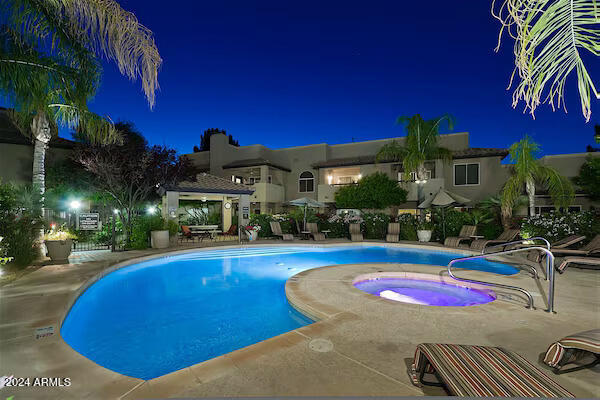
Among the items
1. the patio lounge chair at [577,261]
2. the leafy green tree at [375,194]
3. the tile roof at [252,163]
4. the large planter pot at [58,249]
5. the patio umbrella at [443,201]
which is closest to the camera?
the patio lounge chair at [577,261]

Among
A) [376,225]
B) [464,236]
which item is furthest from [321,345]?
[376,225]

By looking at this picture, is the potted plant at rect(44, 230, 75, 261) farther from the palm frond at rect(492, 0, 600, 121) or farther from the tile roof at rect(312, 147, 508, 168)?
the tile roof at rect(312, 147, 508, 168)

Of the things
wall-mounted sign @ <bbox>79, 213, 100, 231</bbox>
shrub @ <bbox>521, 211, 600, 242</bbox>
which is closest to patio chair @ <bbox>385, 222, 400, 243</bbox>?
shrub @ <bbox>521, 211, 600, 242</bbox>

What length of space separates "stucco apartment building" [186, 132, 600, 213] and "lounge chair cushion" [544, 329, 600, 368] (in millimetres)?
15974

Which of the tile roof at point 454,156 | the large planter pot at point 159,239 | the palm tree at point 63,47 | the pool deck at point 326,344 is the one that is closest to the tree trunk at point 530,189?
the tile roof at point 454,156

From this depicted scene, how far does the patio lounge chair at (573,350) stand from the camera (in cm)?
232

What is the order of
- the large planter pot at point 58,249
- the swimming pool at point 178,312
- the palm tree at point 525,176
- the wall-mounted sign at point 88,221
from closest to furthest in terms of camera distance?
the swimming pool at point 178,312 < the large planter pot at point 58,249 < the wall-mounted sign at point 88,221 < the palm tree at point 525,176

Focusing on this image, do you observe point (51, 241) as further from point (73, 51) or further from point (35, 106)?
point (73, 51)

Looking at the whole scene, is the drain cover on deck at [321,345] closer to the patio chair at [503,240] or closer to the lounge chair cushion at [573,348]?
the lounge chair cushion at [573,348]

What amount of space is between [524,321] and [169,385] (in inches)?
189

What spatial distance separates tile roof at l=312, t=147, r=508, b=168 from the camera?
62.8ft

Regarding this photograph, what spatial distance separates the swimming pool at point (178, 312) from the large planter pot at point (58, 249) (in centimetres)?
164

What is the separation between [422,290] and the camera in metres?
6.54

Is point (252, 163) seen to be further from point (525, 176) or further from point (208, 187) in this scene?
point (525, 176)
